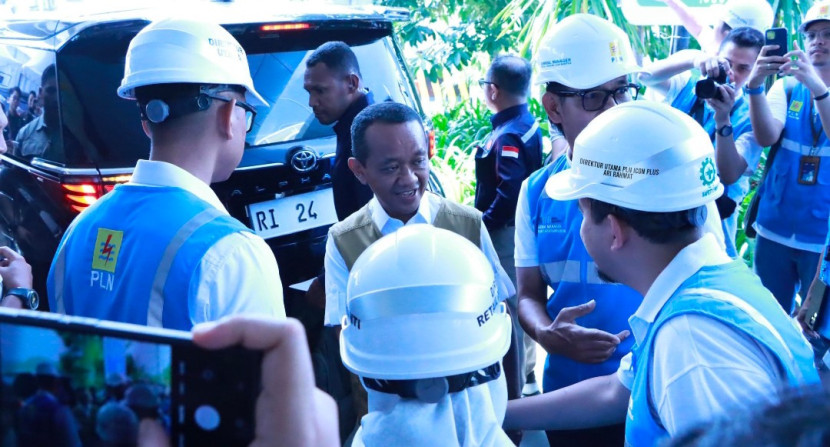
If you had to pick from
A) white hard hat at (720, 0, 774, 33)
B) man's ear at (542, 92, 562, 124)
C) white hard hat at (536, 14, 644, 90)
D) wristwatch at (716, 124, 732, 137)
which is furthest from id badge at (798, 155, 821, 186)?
man's ear at (542, 92, 562, 124)

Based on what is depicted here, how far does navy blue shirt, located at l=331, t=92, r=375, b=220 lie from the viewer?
11.6 feet

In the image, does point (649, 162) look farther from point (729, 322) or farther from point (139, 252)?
point (139, 252)

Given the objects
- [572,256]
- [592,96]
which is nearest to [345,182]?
[592,96]

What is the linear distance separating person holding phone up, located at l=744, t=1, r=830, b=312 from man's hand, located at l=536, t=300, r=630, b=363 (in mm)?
2257

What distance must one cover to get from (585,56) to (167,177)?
63.0 inches

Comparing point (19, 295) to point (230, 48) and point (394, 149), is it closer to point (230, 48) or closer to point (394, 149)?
point (230, 48)

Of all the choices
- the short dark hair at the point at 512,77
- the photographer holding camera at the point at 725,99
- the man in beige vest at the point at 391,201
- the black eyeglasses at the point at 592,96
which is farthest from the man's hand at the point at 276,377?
the short dark hair at the point at 512,77

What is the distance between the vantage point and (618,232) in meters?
1.88

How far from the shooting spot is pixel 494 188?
4453 millimetres

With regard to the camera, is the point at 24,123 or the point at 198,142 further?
the point at 24,123

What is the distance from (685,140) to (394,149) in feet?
4.08

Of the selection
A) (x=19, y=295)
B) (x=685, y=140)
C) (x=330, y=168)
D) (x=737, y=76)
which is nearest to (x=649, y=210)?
(x=685, y=140)

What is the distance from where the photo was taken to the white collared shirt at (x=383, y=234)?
2592 millimetres

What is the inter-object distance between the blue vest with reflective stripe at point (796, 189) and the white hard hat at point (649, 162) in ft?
8.09
